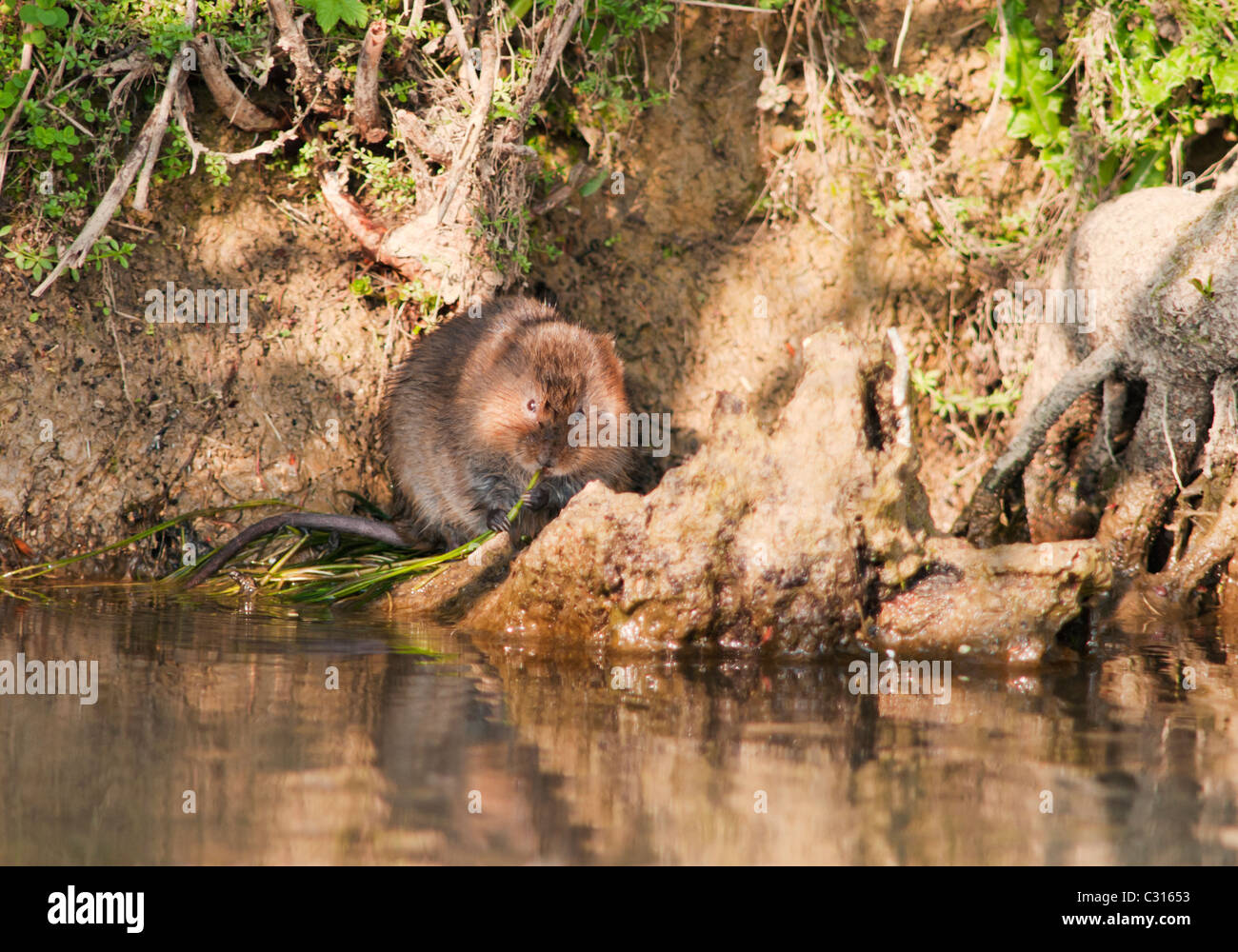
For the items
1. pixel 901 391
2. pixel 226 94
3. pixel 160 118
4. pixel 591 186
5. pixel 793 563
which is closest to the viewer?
pixel 793 563

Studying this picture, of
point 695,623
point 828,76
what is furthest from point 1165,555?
point 828,76

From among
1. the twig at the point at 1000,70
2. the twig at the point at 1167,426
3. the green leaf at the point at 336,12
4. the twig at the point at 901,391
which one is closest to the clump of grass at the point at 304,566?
the twig at the point at 901,391

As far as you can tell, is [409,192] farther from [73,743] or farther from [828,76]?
[73,743]

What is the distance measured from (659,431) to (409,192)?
1.72 meters

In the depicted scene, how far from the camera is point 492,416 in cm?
519

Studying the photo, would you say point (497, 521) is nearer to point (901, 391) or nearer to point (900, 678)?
point (901, 391)

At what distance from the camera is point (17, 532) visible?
202 inches

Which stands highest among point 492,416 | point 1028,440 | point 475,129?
point 475,129

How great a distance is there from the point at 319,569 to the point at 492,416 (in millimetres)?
996

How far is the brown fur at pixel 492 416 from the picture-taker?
5078mm

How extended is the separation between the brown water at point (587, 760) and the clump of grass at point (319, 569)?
91 cm

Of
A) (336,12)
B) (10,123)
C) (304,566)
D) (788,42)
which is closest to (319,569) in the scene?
(304,566)
